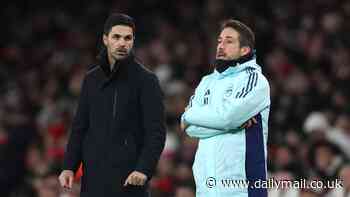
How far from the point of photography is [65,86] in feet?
46.9

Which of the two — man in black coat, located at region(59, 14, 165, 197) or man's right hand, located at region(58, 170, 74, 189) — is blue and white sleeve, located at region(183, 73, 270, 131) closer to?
man in black coat, located at region(59, 14, 165, 197)

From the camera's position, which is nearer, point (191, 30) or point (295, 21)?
point (295, 21)

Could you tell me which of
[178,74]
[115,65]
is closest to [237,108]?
[115,65]

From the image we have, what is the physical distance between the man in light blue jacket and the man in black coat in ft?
0.95

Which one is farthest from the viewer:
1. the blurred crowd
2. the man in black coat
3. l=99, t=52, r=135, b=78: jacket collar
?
the blurred crowd

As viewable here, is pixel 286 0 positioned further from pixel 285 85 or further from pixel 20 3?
pixel 20 3

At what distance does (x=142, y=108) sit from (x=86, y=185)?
0.62m

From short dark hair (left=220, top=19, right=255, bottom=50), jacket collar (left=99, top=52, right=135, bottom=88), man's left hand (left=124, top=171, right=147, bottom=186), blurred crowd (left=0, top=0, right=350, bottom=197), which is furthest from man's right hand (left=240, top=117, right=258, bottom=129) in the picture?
blurred crowd (left=0, top=0, right=350, bottom=197)

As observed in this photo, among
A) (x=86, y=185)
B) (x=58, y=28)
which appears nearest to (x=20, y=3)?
(x=58, y=28)

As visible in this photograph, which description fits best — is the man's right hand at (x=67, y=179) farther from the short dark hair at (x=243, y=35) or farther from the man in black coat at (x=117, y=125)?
the short dark hair at (x=243, y=35)

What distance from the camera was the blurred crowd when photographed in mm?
10516

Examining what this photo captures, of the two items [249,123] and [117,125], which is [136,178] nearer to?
[117,125]

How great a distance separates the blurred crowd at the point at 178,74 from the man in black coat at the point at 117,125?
2488 mm

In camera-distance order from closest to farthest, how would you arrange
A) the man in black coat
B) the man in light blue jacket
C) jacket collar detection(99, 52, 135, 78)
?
the man in light blue jacket, the man in black coat, jacket collar detection(99, 52, 135, 78)
